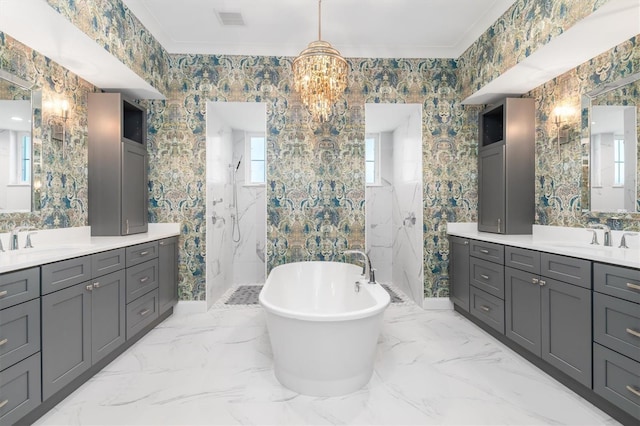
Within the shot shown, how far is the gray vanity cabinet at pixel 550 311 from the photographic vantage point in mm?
1806

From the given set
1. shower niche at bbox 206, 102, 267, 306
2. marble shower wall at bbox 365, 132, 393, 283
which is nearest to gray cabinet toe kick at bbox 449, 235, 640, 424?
marble shower wall at bbox 365, 132, 393, 283

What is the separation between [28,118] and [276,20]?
221 cm

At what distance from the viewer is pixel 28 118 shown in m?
2.21

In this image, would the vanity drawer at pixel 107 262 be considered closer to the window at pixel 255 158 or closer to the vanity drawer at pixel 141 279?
the vanity drawer at pixel 141 279

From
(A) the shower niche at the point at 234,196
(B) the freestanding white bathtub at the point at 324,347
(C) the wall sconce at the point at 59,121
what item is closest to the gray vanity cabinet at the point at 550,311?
(B) the freestanding white bathtub at the point at 324,347

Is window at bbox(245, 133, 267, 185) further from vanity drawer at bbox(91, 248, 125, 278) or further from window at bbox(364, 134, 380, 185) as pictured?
vanity drawer at bbox(91, 248, 125, 278)

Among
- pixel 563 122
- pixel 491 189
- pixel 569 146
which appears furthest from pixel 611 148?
pixel 491 189

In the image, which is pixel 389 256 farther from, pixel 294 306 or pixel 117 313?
pixel 117 313

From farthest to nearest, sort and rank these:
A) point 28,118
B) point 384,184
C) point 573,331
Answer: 1. point 384,184
2. point 28,118
3. point 573,331

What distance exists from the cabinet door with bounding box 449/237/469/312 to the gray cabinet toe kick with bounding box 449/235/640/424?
247 millimetres

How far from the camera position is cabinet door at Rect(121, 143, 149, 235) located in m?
2.91

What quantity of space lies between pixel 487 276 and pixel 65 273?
324cm

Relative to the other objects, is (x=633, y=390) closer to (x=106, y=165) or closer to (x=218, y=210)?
(x=218, y=210)

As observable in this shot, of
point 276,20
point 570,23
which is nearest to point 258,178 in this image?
point 276,20
